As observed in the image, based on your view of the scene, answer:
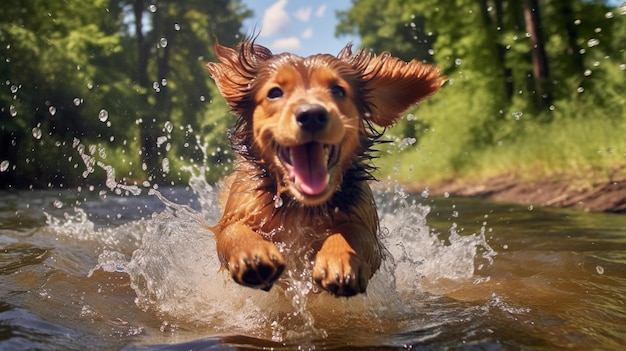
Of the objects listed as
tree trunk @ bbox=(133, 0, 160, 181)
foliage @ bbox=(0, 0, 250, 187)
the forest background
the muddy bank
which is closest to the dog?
the muddy bank

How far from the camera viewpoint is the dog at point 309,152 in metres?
2.90

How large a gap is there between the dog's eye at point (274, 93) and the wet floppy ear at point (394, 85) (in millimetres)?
673

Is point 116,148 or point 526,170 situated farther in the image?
point 116,148

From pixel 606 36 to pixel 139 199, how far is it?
11.0 meters

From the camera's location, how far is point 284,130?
311 centimetres

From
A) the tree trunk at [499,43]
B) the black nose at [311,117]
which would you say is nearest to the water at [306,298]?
the black nose at [311,117]

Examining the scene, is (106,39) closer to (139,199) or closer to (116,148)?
(116,148)

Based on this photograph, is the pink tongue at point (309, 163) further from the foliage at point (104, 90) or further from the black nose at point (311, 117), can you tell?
the foliage at point (104, 90)

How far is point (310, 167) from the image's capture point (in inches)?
126

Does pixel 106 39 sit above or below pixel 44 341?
above

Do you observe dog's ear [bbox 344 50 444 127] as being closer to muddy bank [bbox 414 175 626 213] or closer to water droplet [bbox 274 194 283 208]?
water droplet [bbox 274 194 283 208]

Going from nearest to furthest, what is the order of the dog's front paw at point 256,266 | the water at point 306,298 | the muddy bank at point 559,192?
the water at point 306,298 → the dog's front paw at point 256,266 → the muddy bank at point 559,192

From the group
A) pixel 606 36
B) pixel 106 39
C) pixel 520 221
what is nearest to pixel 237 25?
pixel 106 39

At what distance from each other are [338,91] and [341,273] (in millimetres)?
1129
